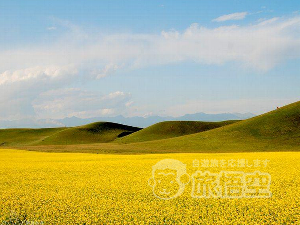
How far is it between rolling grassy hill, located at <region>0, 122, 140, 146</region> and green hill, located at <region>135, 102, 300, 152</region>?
191 feet

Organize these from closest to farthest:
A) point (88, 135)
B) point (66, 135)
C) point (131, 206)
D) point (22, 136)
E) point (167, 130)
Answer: point (131, 206) → point (167, 130) → point (66, 135) → point (88, 135) → point (22, 136)

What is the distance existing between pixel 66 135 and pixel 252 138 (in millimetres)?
88659

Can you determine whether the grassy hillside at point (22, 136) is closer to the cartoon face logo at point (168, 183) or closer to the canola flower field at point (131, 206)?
the cartoon face logo at point (168, 183)

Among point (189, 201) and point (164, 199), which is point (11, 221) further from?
point (189, 201)

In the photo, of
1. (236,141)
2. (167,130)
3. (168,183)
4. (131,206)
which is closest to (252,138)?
(236,141)

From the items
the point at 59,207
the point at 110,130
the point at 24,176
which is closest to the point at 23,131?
the point at 110,130

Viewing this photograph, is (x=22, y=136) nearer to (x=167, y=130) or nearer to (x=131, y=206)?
(x=167, y=130)

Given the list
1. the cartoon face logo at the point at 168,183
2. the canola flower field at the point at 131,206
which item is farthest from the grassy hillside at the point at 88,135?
the canola flower field at the point at 131,206

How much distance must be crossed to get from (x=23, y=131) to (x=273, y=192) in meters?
164

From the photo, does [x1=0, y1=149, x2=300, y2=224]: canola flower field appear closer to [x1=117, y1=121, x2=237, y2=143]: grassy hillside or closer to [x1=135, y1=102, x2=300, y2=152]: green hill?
[x1=135, y1=102, x2=300, y2=152]: green hill

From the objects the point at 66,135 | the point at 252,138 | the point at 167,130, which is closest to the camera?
the point at 252,138

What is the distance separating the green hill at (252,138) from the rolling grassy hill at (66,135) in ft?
191

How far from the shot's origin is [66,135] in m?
135

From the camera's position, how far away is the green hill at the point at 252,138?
65.7 metres
